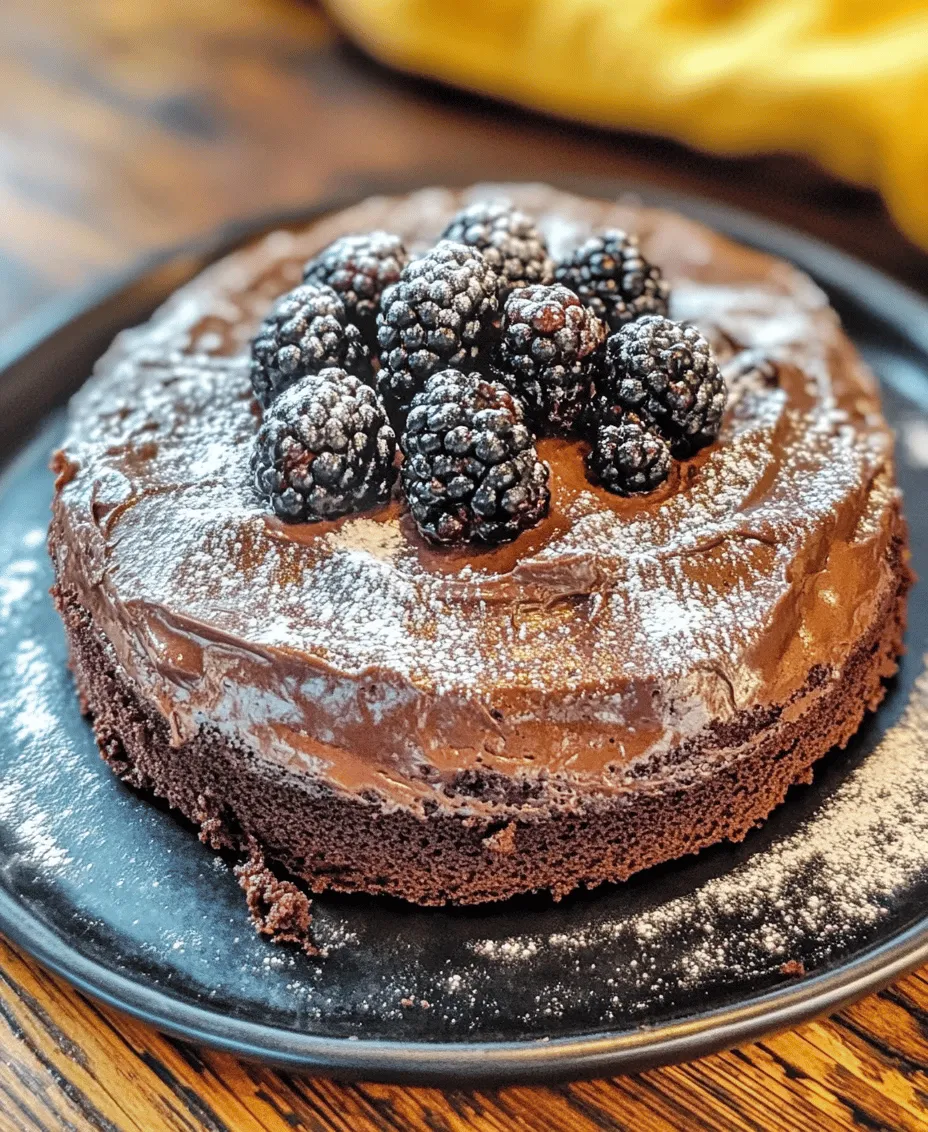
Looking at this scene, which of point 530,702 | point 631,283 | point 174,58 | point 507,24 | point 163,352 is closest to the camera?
point 530,702

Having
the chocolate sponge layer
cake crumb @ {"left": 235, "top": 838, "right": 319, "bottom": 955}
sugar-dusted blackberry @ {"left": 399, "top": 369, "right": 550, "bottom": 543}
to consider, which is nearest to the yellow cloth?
A: the chocolate sponge layer

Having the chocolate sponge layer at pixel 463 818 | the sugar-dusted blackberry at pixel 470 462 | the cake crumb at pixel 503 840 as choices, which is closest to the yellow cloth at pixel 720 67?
the chocolate sponge layer at pixel 463 818

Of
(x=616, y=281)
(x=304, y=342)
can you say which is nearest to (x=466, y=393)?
(x=304, y=342)

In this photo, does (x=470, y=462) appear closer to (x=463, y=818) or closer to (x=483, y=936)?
(x=463, y=818)

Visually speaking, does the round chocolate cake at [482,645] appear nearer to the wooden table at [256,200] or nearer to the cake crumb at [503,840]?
the cake crumb at [503,840]

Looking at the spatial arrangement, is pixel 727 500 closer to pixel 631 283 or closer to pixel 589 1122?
pixel 631 283

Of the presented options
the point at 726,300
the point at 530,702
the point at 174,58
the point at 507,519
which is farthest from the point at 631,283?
the point at 174,58

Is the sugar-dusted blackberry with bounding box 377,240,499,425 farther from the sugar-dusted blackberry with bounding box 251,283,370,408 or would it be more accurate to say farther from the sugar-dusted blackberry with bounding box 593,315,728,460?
the sugar-dusted blackberry with bounding box 593,315,728,460
